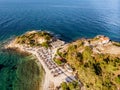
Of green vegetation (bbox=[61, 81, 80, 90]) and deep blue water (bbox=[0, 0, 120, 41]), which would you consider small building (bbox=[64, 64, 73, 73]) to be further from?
deep blue water (bbox=[0, 0, 120, 41])

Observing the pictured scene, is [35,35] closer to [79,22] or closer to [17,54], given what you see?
[17,54]

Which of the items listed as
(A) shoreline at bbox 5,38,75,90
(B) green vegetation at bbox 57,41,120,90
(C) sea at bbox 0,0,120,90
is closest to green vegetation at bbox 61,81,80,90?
(B) green vegetation at bbox 57,41,120,90

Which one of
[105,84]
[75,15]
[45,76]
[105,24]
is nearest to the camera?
[105,84]

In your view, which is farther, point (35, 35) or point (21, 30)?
point (21, 30)

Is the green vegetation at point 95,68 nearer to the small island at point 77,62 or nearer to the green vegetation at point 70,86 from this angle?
the small island at point 77,62

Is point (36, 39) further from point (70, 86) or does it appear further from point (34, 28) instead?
point (70, 86)

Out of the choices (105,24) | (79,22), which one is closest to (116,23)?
(105,24)

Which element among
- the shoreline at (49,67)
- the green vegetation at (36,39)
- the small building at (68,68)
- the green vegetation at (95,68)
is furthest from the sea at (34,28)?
the green vegetation at (95,68)

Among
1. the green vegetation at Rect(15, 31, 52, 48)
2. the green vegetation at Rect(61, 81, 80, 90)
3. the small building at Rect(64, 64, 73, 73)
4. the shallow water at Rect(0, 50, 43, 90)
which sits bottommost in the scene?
the shallow water at Rect(0, 50, 43, 90)
